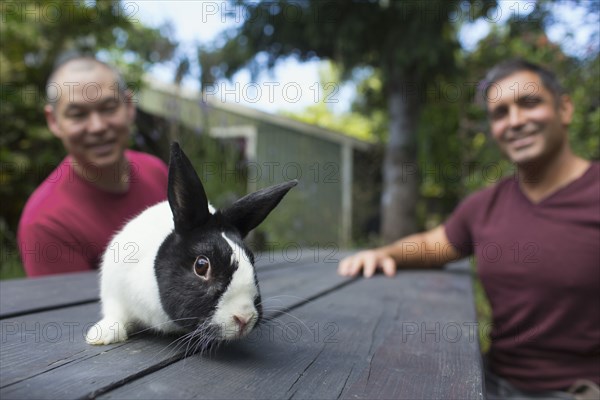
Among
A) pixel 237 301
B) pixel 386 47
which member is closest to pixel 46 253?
pixel 237 301

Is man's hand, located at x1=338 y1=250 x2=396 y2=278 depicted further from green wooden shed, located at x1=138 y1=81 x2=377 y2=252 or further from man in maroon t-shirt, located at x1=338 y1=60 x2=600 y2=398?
green wooden shed, located at x1=138 y1=81 x2=377 y2=252

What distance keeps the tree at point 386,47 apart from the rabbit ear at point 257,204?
17.1ft

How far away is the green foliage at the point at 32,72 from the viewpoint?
15.8 ft

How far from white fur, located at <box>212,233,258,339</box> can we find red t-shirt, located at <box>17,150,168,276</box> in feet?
4.09

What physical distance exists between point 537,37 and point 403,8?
5.47ft

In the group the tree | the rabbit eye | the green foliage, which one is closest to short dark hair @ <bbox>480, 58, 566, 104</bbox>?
the rabbit eye

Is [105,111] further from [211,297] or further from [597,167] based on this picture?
[597,167]

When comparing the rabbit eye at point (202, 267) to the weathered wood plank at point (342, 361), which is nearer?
the weathered wood plank at point (342, 361)

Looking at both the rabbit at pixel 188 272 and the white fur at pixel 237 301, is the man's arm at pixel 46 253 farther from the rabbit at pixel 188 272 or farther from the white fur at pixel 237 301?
the white fur at pixel 237 301

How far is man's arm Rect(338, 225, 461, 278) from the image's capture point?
106 inches

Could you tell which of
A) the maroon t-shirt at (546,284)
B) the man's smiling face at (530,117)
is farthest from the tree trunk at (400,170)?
the maroon t-shirt at (546,284)

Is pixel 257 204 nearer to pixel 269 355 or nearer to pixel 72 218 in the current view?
pixel 269 355

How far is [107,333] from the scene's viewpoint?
119 cm

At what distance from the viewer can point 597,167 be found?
234 centimetres
